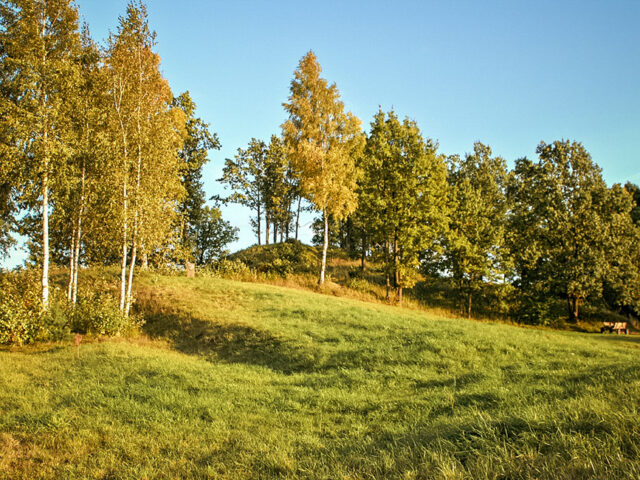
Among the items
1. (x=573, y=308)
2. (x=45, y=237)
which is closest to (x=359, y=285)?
(x=573, y=308)

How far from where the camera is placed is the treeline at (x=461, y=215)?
29203mm

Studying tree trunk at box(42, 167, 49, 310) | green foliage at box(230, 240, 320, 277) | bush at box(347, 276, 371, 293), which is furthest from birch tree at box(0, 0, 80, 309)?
bush at box(347, 276, 371, 293)

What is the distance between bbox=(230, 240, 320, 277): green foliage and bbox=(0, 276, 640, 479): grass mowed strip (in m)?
18.7

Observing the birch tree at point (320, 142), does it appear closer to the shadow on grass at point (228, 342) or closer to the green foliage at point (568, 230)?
the shadow on grass at point (228, 342)

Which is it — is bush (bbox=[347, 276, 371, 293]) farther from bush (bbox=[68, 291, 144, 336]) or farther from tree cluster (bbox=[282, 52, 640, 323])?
bush (bbox=[68, 291, 144, 336])

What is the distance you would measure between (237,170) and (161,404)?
4126cm

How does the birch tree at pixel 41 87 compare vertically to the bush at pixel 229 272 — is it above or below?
above

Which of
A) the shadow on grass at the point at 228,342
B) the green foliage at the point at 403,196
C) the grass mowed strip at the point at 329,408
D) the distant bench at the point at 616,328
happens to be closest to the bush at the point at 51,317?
the grass mowed strip at the point at 329,408

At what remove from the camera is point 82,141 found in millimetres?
16172

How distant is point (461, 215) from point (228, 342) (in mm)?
22997

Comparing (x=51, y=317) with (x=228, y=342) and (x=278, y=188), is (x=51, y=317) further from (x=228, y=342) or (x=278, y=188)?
(x=278, y=188)

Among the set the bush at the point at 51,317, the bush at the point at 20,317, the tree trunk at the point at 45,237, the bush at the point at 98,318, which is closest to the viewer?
the bush at the point at 20,317

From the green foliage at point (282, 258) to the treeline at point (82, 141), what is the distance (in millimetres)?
14365

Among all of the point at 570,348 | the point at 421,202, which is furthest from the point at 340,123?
the point at 570,348
